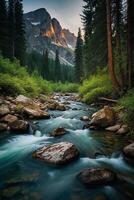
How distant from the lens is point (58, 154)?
19.5 ft

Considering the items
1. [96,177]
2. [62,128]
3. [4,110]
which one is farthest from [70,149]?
[4,110]

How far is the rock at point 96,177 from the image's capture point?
476 centimetres

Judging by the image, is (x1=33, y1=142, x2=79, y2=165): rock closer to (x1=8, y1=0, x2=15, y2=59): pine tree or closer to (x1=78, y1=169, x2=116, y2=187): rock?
(x1=78, y1=169, x2=116, y2=187): rock

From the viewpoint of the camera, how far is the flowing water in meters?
4.51

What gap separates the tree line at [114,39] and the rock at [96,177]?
9.63 meters

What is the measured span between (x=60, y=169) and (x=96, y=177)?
3.90ft

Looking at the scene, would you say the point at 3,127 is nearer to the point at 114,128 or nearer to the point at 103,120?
the point at 103,120

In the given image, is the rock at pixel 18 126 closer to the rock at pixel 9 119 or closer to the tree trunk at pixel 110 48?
the rock at pixel 9 119

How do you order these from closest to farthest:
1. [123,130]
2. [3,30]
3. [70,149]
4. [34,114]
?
[70,149] → [123,130] → [34,114] → [3,30]

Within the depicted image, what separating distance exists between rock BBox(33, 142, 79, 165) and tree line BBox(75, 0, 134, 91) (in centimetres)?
881

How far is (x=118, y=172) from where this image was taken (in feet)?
18.4

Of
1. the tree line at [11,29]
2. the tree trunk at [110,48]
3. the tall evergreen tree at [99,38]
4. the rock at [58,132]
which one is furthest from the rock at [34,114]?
the tree line at [11,29]

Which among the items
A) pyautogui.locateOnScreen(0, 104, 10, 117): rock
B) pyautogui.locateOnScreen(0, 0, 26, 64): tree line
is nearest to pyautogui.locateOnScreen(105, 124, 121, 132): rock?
pyautogui.locateOnScreen(0, 104, 10, 117): rock

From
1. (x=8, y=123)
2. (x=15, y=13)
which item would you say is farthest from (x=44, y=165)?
(x=15, y=13)
